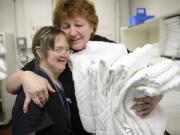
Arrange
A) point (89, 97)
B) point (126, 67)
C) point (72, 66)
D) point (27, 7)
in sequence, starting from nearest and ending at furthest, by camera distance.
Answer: point (126, 67) → point (89, 97) → point (72, 66) → point (27, 7)

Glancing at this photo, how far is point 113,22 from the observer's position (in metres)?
3.56

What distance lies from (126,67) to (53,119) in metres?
0.38

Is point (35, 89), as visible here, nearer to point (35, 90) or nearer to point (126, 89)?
point (35, 90)

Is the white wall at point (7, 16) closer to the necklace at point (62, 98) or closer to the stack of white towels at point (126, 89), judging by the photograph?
the necklace at point (62, 98)

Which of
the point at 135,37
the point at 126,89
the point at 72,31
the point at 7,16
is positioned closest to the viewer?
the point at 126,89

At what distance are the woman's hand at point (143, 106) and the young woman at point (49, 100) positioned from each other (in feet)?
1.06

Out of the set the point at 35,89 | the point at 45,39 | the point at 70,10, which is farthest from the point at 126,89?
the point at 70,10

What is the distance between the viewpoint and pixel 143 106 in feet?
2.13

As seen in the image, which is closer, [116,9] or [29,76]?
[29,76]

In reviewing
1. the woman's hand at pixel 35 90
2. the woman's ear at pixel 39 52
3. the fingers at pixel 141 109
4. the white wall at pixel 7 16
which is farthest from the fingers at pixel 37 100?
the white wall at pixel 7 16

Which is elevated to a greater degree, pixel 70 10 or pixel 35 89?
pixel 70 10

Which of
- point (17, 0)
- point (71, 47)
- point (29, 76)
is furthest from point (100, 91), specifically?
point (17, 0)

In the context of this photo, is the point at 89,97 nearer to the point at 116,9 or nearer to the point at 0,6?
the point at 116,9

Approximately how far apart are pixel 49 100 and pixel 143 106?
1.17 ft
